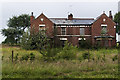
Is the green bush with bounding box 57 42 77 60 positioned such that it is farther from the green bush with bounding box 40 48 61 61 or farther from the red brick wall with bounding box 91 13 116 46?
the red brick wall with bounding box 91 13 116 46

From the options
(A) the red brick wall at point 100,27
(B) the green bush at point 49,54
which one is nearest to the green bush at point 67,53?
(B) the green bush at point 49,54

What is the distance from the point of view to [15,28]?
47906 mm

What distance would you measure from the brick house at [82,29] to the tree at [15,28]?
49.0 feet

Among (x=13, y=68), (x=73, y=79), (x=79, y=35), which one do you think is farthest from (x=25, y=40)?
(x=73, y=79)

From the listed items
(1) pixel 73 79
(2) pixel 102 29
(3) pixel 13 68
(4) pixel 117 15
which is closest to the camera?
(1) pixel 73 79

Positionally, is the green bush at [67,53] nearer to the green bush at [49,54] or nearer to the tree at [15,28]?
the green bush at [49,54]

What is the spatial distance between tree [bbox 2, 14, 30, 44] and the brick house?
588 inches

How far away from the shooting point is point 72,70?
9062 millimetres

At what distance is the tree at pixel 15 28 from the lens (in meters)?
45.1

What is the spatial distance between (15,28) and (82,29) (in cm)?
2435

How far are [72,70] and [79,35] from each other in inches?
968

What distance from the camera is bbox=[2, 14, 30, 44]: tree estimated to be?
1774 inches

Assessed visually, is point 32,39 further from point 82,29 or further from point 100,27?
point 100,27

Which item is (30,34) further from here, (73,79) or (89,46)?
(73,79)
